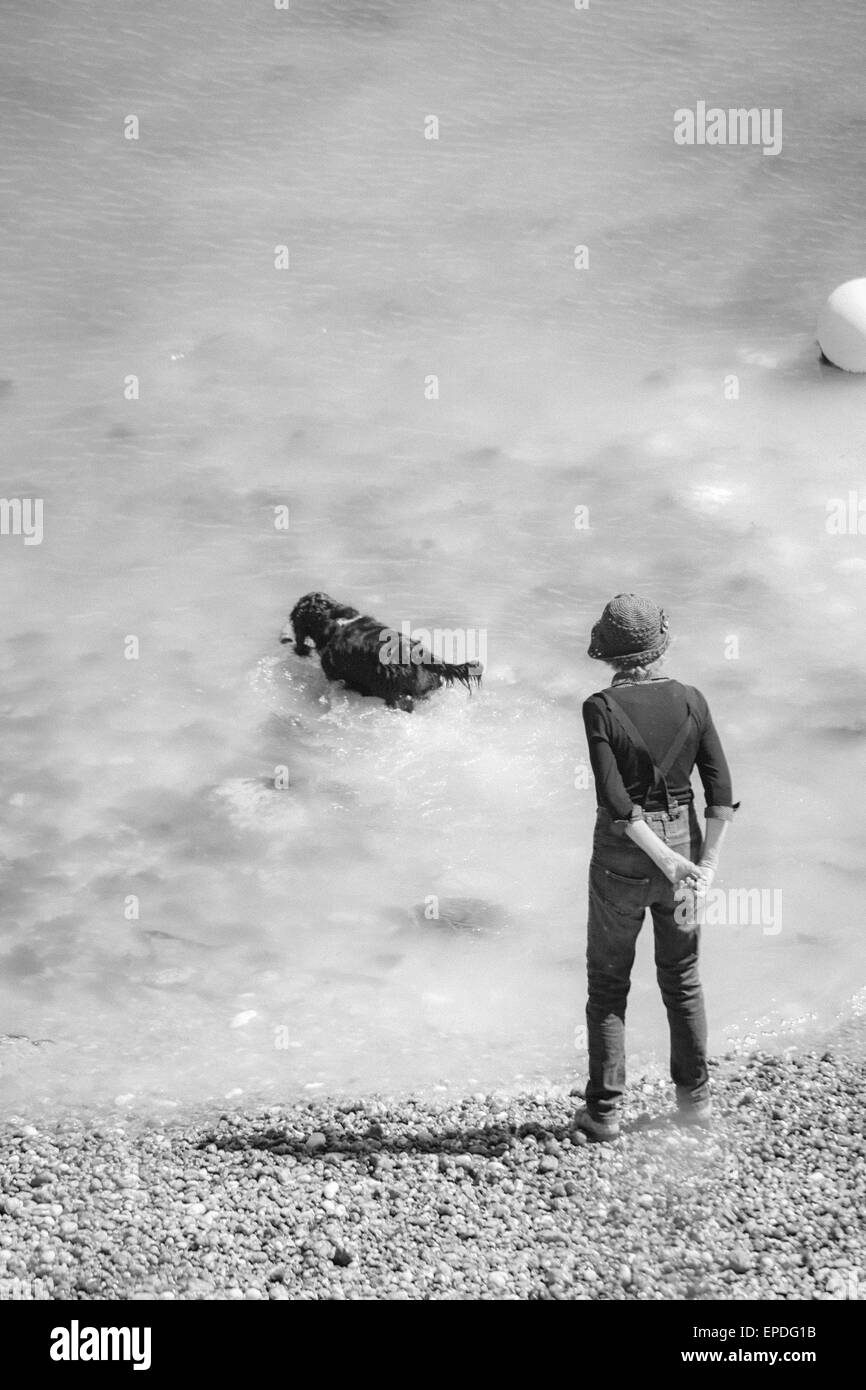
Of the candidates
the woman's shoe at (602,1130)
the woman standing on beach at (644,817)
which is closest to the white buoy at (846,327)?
the woman standing on beach at (644,817)

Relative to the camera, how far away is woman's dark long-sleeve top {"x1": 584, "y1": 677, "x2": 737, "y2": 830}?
543 centimetres

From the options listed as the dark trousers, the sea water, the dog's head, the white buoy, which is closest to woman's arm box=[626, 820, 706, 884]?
the dark trousers

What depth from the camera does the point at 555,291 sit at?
1400 cm

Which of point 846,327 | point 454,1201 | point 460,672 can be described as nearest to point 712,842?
point 454,1201

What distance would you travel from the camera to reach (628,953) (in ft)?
18.6

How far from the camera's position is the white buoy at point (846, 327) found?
38.9ft

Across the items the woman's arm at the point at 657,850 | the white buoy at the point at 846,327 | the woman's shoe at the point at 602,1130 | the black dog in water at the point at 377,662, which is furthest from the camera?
the white buoy at the point at 846,327

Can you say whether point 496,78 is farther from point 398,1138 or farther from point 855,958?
point 398,1138

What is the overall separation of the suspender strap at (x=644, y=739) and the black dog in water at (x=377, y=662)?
4.29 meters

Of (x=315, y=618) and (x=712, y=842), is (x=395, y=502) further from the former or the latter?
(x=712, y=842)

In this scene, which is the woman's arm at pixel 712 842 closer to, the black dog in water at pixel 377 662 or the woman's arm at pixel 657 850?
the woman's arm at pixel 657 850

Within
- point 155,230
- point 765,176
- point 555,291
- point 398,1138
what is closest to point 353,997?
point 398,1138

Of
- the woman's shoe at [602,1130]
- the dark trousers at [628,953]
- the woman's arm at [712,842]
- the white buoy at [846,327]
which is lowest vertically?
the woman's shoe at [602,1130]

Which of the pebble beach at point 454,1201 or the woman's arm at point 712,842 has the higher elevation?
the woman's arm at point 712,842
